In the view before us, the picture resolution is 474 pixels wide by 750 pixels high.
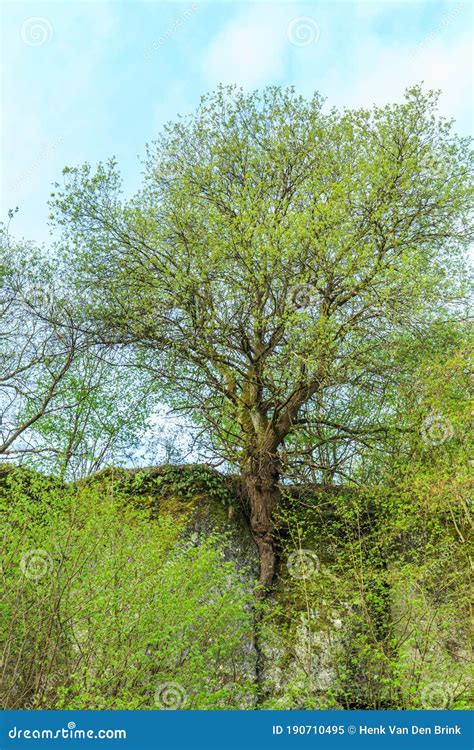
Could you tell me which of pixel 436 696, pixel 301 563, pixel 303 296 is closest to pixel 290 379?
pixel 303 296

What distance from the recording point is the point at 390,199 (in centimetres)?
1276

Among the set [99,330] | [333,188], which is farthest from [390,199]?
[99,330]

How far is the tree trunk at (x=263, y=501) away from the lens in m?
13.6

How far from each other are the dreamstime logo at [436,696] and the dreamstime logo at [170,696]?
3078mm

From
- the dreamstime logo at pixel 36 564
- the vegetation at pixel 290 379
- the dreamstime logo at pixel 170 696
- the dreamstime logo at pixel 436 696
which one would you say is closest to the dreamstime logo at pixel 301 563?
the vegetation at pixel 290 379

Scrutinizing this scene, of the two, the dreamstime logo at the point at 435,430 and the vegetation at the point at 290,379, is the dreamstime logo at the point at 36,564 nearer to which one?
the vegetation at the point at 290,379

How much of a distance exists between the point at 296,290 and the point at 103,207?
15.0 ft

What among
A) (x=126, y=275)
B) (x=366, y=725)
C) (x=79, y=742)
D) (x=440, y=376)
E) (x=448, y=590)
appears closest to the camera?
(x=79, y=742)

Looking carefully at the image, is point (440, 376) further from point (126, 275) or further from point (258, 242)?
point (126, 275)

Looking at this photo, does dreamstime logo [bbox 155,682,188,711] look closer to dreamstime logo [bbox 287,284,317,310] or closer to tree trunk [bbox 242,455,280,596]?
tree trunk [bbox 242,455,280,596]

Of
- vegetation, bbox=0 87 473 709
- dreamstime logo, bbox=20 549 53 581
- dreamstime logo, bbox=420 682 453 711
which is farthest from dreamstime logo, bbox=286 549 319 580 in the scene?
dreamstime logo, bbox=20 549 53 581

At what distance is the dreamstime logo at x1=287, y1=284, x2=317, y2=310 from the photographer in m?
12.5

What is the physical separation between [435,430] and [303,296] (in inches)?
137

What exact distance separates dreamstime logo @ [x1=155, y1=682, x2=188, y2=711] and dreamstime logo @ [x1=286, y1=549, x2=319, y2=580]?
558 centimetres
